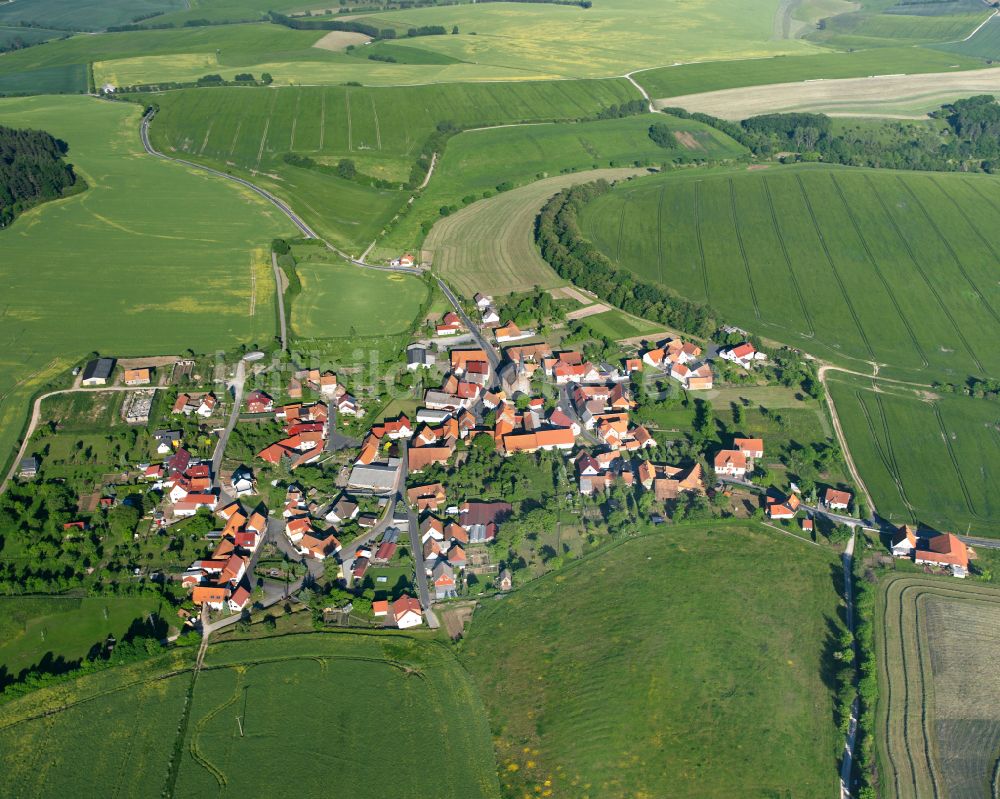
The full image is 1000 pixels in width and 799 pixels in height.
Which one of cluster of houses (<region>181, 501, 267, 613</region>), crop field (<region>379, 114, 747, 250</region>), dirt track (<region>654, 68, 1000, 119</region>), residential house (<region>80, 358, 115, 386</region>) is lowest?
cluster of houses (<region>181, 501, 267, 613</region>)

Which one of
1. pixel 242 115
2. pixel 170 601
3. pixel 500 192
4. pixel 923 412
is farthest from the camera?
pixel 242 115

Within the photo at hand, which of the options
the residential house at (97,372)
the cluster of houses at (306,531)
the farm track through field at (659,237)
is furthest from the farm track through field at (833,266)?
the residential house at (97,372)

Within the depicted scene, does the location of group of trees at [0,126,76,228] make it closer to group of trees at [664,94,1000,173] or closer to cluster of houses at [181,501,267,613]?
cluster of houses at [181,501,267,613]

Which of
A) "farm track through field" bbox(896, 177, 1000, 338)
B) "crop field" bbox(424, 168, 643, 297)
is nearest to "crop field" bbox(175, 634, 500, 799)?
"crop field" bbox(424, 168, 643, 297)

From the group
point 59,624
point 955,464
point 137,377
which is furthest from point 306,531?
point 955,464

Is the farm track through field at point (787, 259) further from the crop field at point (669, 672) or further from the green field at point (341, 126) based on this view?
the green field at point (341, 126)

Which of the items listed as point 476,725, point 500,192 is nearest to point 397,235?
point 500,192

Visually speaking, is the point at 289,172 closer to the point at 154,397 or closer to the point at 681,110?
the point at 154,397
